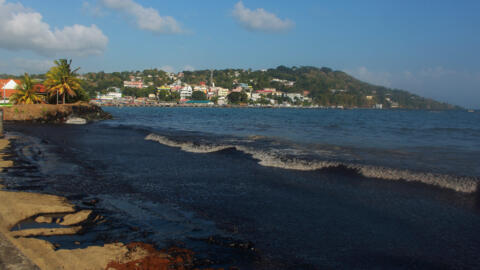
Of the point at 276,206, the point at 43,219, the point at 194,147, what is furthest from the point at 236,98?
the point at 43,219

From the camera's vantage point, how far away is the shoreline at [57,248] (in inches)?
162

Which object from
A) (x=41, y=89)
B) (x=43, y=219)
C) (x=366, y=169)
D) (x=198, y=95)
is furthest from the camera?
(x=198, y=95)

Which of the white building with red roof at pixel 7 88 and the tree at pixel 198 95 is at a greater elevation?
the tree at pixel 198 95

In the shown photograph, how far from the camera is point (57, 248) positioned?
4.77 meters

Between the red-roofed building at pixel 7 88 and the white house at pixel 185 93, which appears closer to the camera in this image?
the red-roofed building at pixel 7 88

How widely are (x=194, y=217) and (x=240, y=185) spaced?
9.94 feet

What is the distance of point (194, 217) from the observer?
6.65 metres

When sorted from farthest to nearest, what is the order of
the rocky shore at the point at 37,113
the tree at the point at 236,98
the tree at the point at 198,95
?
the tree at the point at 236,98 → the tree at the point at 198,95 → the rocky shore at the point at 37,113

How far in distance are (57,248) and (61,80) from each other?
4802cm

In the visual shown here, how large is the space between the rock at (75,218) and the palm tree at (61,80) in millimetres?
45139

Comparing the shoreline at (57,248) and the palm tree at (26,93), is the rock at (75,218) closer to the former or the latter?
the shoreline at (57,248)

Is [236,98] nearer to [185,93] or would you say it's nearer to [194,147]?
[185,93]

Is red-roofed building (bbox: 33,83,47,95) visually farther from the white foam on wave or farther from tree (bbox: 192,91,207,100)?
tree (bbox: 192,91,207,100)

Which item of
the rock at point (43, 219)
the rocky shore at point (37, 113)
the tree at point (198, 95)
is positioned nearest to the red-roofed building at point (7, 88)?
the rocky shore at point (37, 113)
